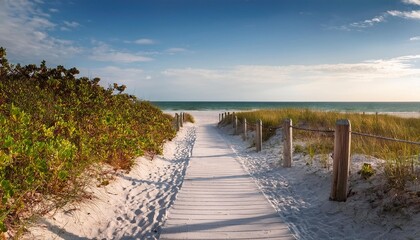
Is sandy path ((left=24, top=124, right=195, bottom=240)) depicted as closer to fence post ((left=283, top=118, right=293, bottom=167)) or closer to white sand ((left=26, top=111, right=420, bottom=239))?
white sand ((left=26, top=111, right=420, bottom=239))

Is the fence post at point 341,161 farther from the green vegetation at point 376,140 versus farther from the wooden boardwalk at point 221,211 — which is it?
the wooden boardwalk at point 221,211

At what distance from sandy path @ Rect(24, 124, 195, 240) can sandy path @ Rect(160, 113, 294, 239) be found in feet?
0.89

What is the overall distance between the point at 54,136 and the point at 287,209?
4.25 metres

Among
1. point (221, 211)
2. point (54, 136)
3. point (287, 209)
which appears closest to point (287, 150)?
point (287, 209)

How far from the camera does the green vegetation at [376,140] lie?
5273 mm

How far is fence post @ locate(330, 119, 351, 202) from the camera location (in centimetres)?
545

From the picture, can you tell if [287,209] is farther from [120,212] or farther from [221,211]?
[120,212]

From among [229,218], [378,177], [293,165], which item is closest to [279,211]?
[229,218]

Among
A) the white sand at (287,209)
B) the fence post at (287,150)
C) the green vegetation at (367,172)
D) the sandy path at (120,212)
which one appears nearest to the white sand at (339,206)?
the white sand at (287,209)

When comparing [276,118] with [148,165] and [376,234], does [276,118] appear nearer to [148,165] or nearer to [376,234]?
[148,165]

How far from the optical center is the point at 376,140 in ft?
32.8

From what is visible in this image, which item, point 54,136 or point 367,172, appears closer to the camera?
point 54,136

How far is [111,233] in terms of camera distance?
15.0ft

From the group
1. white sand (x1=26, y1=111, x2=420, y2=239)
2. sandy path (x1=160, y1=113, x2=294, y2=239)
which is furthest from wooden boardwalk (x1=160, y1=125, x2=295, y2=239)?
white sand (x1=26, y1=111, x2=420, y2=239)
